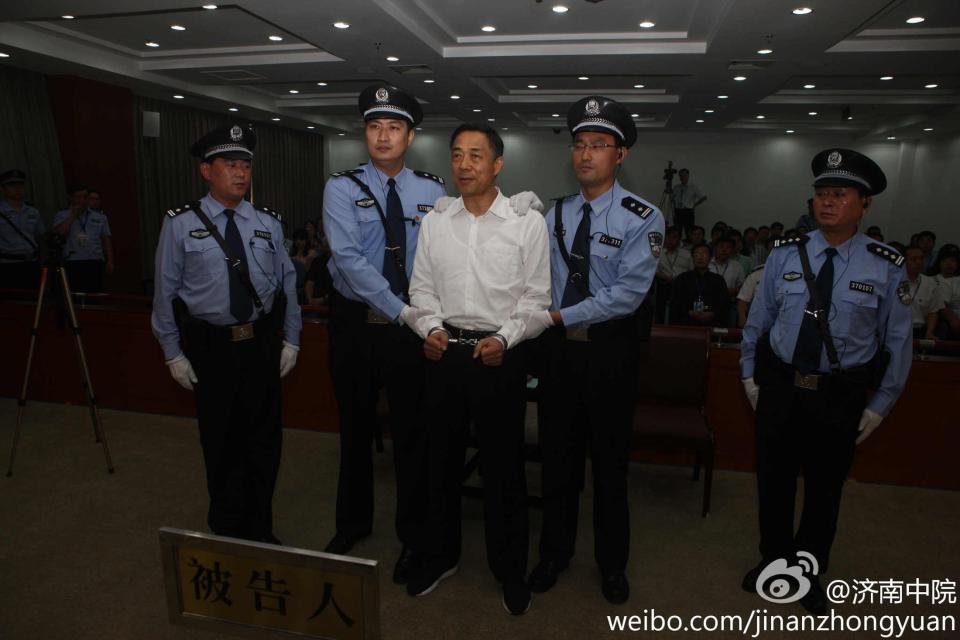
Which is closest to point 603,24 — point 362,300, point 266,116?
point 362,300

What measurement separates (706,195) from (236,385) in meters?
12.8

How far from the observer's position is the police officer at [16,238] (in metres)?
6.00

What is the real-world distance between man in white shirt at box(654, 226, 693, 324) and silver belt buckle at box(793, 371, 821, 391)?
4.50 metres

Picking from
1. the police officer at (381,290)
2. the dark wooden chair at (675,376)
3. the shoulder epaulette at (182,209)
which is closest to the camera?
the police officer at (381,290)

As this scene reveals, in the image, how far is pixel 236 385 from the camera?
2562mm

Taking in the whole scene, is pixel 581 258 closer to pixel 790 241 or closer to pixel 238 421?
pixel 790 241

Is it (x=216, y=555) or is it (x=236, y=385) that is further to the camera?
(x=236, y=385)

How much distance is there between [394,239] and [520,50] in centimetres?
515

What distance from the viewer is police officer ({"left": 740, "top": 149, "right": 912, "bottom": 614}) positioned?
88.2 inches

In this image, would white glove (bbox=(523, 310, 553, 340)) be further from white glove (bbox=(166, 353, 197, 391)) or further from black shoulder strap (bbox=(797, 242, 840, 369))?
white glove (bbox=(166, 353, 197, 391))

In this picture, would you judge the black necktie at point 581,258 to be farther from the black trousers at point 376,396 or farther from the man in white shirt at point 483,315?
the black trousers at point 376,396

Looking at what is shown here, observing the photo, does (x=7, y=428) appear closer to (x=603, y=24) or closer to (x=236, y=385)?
(x=236, y=385)

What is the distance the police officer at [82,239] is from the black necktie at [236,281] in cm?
531

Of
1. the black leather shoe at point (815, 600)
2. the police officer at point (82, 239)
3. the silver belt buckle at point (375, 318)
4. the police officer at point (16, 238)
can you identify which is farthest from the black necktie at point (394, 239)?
the police officer at point (82, 239)
